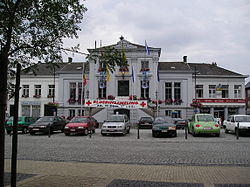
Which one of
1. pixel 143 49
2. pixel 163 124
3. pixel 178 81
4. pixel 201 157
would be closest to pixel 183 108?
pixel 178 81

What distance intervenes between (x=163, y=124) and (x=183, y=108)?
82.4ft

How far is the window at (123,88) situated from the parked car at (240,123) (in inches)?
854

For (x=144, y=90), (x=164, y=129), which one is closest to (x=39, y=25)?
(x=164, y=129)

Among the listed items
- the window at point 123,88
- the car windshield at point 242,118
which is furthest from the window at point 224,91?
the car windshield at point 242,118

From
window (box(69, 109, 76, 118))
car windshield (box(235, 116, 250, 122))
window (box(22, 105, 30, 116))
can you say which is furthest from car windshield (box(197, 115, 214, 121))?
window (box(22, 105, 30, 116))

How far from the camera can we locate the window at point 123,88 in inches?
1676

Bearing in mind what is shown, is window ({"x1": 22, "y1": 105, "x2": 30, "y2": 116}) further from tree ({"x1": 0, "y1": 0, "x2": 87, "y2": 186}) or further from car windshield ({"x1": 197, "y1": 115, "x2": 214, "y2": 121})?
tree ({"x1": 0, "y1": 0, "x2": 87, "y2": 186})

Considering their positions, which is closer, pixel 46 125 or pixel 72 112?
pixel 46 125

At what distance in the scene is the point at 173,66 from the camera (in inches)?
1858

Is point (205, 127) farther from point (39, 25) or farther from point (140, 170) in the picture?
point (39, 25)

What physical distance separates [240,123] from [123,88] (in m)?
24.7

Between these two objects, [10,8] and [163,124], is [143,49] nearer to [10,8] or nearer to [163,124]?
[163,124]

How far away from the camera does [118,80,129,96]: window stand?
42562 mm

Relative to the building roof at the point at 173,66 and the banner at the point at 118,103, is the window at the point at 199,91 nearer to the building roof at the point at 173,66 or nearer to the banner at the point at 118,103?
the building roof at the point at 173,66
